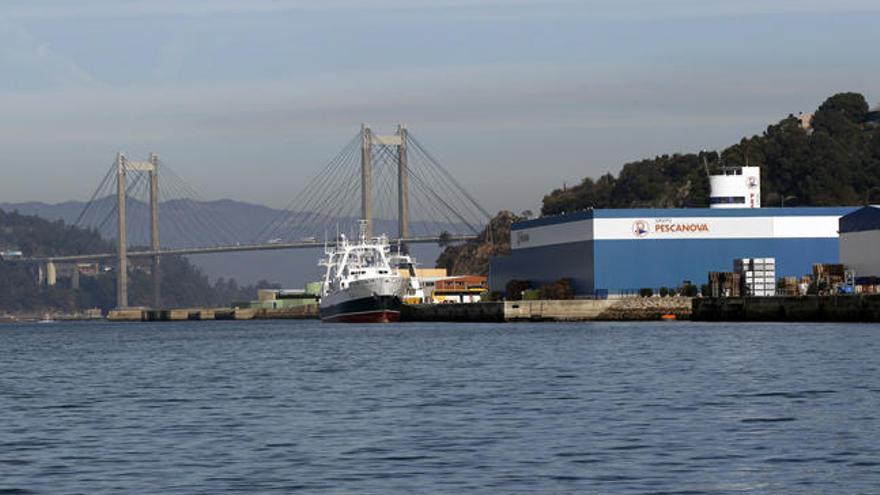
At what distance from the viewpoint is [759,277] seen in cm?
12062

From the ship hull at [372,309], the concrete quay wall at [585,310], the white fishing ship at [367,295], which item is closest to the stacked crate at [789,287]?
the concrete quay wall at [585,310]

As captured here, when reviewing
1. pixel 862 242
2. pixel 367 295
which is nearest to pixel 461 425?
pixel 862 242

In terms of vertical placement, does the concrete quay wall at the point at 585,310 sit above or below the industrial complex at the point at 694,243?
below

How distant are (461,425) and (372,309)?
370ft

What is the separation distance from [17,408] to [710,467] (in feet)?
71.9

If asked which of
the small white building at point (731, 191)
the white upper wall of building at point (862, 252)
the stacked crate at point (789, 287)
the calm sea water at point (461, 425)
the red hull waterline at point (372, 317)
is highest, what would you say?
the small white building at point (731, 191)

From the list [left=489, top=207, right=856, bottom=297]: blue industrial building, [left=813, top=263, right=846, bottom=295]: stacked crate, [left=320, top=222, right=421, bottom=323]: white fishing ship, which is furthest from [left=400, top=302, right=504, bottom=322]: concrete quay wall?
[left=813, top=263, right=846, bottom=295]: stacked crate

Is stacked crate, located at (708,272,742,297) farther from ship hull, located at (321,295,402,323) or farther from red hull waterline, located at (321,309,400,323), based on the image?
red hull waterline, located at (321,309,400,323)

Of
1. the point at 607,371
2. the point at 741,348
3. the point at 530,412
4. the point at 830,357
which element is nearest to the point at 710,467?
the point at 530,412

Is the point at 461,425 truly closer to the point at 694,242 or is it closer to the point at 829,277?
the point at 829,277

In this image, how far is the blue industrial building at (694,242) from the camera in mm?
132125

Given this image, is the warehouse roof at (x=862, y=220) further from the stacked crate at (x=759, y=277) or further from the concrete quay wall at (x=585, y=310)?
the concrete quay wall at (x=585, y=310)

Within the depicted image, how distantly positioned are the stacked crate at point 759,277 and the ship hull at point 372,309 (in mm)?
37444

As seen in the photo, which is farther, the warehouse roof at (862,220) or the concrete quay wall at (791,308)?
the warehouse roof at (862,220)
